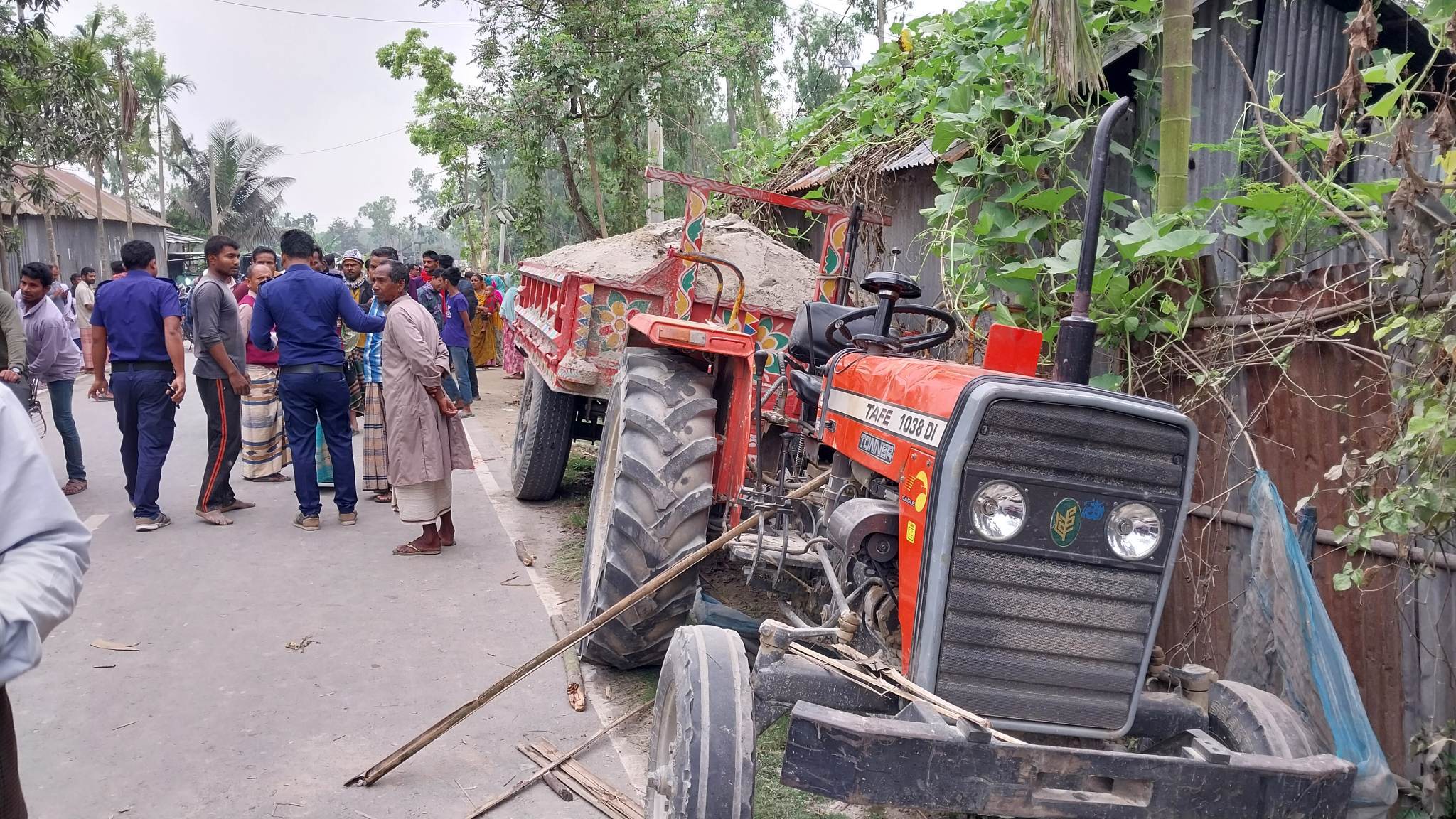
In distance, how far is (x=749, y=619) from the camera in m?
4.88

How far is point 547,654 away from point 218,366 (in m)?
4.75

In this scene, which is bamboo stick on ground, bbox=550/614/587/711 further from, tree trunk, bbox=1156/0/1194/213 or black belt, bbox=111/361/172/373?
black belt, bbox=111/361/172/373

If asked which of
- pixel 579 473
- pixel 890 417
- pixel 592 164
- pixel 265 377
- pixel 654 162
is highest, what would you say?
pixel 654 162

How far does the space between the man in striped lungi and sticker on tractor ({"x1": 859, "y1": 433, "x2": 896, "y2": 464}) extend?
18.9 ft

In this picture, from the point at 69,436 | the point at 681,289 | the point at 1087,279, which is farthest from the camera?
the point at 69,436

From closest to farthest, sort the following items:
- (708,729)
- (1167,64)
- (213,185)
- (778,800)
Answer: (708,729), (778,800), (1167,64), (213,185)

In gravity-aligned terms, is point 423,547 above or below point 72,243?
below

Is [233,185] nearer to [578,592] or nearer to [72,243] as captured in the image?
[72,243]

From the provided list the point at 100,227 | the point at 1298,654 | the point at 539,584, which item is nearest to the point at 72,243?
the point at 100,227

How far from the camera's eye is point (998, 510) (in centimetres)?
265

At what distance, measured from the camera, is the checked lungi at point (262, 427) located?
8000 mm

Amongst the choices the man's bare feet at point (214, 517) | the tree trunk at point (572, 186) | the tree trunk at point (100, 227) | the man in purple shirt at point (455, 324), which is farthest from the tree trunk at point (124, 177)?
the man's bare feet at point (214, 517)

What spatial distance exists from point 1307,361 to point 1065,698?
6.31 feet

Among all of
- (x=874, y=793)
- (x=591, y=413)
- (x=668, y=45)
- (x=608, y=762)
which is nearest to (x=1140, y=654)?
(x=874, y=793)
